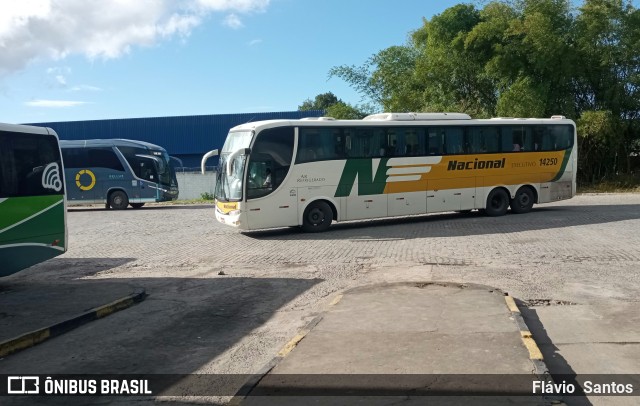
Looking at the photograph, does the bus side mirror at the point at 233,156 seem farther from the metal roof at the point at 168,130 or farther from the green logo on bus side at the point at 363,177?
the metal roof at the point at 168,130

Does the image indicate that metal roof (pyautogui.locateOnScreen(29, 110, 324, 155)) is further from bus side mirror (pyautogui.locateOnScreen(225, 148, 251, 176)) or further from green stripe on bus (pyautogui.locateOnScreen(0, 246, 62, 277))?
green stripe on bus (pyautogui.locateOnScreen(0, 246, 62, 277))

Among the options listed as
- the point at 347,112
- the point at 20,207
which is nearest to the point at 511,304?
the point at 20,207

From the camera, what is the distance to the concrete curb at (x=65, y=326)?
22.6ft

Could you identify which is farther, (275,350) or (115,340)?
(115,340)

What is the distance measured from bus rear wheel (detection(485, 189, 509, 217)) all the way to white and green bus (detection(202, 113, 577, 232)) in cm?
4

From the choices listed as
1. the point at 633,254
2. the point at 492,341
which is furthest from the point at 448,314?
the point at 633,254

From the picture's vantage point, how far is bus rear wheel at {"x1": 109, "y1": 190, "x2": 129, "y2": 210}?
30.7 meters

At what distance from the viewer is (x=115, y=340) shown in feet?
24.0

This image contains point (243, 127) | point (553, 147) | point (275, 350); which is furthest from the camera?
point (553, 147)

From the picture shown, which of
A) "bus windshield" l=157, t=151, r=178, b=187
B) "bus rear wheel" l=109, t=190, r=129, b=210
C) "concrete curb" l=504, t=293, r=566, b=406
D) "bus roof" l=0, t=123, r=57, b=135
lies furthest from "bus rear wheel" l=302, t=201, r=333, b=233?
"bus rear wheel" l=109, t=190, r=129, b=210

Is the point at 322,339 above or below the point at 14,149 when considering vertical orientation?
below

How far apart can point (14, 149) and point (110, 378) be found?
5.80m

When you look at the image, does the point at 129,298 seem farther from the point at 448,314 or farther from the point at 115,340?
the point at 448,314

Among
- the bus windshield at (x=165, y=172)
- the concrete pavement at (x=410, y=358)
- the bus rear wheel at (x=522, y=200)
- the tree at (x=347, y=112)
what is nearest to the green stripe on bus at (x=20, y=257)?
the concrete pavement at (x=410, y=358)
